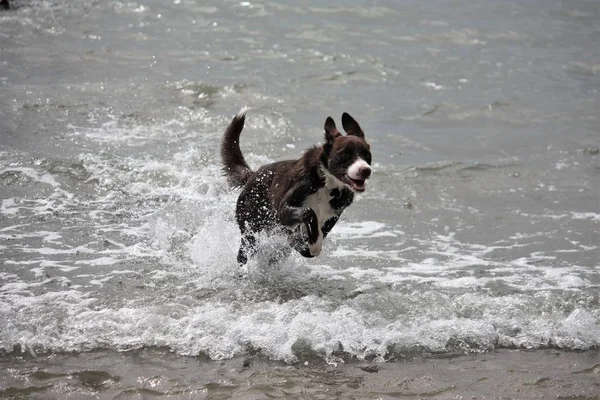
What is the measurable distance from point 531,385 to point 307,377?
148 centimetres

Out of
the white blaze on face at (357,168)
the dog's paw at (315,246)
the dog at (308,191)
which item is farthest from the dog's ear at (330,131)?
the dog's paw at (315,246)

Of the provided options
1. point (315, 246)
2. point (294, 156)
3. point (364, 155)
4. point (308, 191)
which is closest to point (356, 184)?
point (364, 155)

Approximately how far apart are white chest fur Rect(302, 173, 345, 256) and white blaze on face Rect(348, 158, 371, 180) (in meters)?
0.40

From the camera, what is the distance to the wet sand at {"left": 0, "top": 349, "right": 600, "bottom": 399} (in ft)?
17.0

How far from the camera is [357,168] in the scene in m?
6.47

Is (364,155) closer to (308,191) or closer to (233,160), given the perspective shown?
(308,191)

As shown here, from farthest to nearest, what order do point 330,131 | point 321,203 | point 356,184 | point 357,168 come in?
point 321,203 < point 330,131 < point 356,184 < point 357,168

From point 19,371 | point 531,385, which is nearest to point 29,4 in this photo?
point 19,371

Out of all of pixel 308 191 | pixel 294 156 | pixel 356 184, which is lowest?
pixel 294 156

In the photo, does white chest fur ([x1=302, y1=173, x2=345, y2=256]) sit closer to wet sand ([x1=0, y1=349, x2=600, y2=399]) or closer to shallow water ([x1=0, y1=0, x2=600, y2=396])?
shallow water ([x1=0, y1=0, x2=600, y2=396])

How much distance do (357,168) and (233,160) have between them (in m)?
1.84

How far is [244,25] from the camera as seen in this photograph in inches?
714

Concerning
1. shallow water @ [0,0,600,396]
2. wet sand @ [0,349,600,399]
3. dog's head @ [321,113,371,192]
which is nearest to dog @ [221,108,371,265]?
dog's head @ [321,113,371,192]

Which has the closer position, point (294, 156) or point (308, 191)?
point (308, 191)
